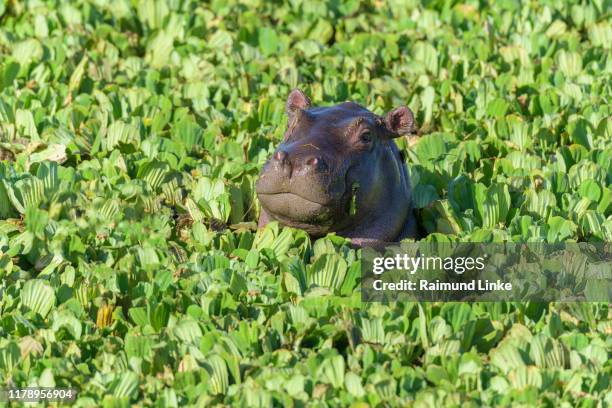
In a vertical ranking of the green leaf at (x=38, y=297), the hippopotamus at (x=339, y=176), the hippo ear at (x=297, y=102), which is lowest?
the green leaf at (x=38, y=297)

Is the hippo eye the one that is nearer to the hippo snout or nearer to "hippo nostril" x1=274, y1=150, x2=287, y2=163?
the hippo snout

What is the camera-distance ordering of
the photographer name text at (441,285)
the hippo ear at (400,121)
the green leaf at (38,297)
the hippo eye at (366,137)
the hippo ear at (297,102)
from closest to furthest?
the green leaf at (38,297) < the photographer name text at (441,285) < the hippo eye at (366,137) < the hippo ear at (400,121) < the hippo ear at (297,102)

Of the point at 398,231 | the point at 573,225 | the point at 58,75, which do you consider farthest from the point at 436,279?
the point at 58,75

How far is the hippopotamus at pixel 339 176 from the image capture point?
23.4ft

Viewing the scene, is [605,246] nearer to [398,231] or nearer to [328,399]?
[398,231]

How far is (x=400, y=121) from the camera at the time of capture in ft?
25.5

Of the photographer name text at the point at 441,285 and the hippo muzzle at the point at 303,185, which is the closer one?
the hippo muzzle at the point at 303,185

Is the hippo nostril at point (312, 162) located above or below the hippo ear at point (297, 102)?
below

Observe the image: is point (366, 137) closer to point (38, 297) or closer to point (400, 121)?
point (400, 121)

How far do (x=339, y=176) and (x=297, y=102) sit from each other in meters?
0.91

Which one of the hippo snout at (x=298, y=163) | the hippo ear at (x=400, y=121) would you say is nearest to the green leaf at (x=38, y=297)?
the hippo snout at (x=298, y=163)

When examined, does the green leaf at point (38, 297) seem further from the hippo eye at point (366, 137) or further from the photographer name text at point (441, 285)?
the hippo eye at point (366, 137)

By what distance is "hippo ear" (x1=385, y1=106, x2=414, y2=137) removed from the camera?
304 inches

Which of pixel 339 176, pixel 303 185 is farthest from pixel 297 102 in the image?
pixel 303 185
